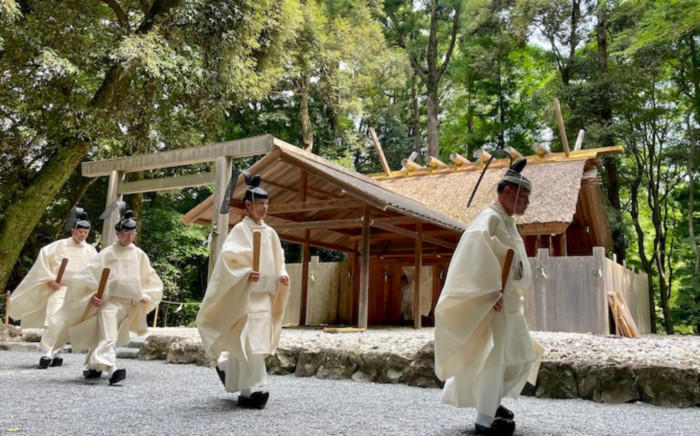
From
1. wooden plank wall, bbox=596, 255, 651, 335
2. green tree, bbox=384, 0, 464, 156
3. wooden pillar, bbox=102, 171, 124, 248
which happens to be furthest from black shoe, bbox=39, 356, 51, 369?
green tree, bbox=384, 0, 464, 156

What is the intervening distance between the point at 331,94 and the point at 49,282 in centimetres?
1383

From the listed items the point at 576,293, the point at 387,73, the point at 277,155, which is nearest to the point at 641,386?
the point at 576,293

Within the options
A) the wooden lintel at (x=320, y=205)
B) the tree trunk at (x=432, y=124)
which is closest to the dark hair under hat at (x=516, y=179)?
the wooden lintel at (x=320, y=205)

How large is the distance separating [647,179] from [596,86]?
476 cm

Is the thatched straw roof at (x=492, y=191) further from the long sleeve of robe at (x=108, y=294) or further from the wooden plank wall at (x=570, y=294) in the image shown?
the long sleeve of robe at (x=108, y=294)

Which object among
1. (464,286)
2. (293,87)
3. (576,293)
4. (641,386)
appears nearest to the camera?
(464,286)

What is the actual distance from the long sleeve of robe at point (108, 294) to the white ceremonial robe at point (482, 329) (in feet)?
10.8

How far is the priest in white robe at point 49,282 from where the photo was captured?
603 cm

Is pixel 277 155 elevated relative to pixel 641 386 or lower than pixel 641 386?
elevated

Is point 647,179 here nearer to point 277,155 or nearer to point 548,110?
point 548,110

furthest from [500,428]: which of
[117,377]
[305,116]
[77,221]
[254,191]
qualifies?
[305,116]

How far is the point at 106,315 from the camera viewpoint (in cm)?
479

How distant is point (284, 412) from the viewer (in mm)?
3480

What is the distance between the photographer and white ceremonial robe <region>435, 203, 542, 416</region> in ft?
9.58
